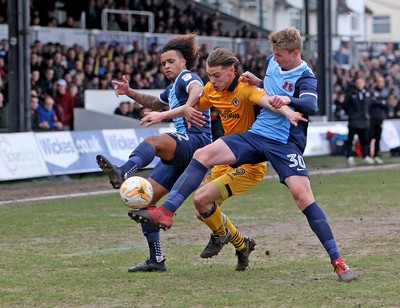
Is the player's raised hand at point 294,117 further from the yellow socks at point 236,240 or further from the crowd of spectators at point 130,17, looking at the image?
the crowd of spectators at point 130,17

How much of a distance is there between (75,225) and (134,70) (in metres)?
12.9

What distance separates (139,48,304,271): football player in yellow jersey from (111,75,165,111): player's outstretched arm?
2.59 ft

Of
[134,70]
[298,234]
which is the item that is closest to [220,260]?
[298,234]

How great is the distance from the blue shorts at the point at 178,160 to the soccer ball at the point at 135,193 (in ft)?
2.73

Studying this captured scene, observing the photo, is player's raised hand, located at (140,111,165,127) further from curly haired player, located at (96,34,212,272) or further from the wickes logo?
the wickes logo

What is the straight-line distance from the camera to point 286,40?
8047 mm

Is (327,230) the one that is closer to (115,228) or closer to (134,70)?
(115,228)

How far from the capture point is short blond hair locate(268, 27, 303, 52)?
8047 millimetres

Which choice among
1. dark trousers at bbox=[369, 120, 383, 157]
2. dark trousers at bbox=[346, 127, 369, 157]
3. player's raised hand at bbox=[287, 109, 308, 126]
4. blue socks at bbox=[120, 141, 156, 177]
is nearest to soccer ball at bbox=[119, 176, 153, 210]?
blue socks at bbox=[120, 141, 156, 177]

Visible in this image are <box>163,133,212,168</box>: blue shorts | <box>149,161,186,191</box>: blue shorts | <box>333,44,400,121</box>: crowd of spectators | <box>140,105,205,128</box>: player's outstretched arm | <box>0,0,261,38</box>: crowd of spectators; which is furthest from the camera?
<box>333,44,400,121</box>: crowd of spectators

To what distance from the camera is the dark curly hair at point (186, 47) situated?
893 cm

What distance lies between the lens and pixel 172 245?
10.5 metres

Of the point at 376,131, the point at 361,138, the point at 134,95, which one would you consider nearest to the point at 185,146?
the point at 134,95

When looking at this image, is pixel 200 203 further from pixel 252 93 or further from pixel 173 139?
pixel 252 93
